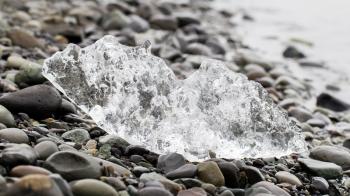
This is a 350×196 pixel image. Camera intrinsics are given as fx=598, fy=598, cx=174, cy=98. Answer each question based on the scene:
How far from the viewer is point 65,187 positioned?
2.48 meters

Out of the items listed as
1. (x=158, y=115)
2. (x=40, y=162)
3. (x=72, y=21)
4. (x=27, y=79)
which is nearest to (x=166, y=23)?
(x=72, y=21)

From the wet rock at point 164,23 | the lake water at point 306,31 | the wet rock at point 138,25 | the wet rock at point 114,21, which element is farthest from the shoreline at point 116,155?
the wet rock at point 164,23

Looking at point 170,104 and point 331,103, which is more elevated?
point 170,104

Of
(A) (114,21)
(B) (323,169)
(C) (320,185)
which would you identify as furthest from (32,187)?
(A) (114,21)

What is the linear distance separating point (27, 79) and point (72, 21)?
12.5 feet

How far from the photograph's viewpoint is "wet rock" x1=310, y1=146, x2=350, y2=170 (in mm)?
3809

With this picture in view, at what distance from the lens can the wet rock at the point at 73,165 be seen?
270 centimetres

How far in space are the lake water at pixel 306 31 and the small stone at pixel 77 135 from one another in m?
3.84

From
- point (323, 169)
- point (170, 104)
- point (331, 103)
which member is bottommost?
point (331, 103)

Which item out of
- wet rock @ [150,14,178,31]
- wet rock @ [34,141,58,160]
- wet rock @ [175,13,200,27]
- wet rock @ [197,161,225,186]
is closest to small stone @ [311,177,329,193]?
wet rock @ [197,161,225,186]

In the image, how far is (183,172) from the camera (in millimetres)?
3080

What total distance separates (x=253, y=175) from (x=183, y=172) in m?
0.43

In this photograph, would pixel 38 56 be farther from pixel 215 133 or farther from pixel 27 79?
pixel 215 133

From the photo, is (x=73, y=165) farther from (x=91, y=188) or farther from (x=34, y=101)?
(x=34, y=101)
